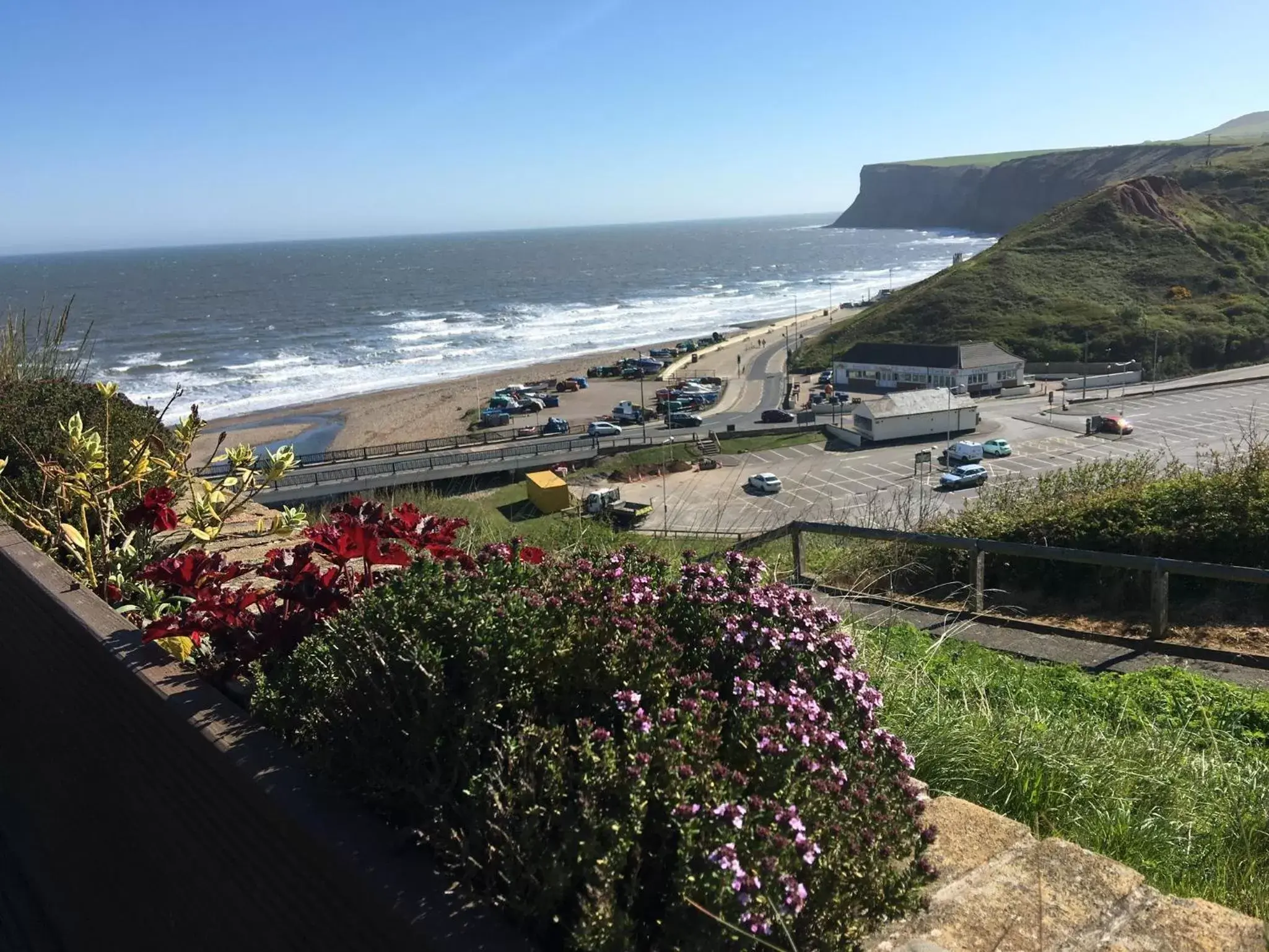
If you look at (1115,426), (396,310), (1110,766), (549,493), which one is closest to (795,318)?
(396,310)

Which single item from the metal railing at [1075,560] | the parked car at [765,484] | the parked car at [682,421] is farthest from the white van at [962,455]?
the metal railing at [1075,560]

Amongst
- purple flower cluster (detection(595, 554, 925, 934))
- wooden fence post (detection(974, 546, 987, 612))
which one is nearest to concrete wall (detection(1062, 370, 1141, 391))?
wooden fence post (detection(974, 546, 987, 612))

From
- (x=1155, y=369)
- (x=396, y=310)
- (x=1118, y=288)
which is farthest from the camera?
(x=396, y=310)

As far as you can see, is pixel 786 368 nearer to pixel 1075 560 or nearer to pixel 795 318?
pixel 795 318

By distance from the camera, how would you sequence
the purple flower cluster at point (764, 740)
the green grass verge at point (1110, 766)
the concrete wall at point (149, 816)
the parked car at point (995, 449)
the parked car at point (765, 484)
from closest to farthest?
the purple flower cluster at point (764, 740)
the concrete wall at point (149, 816)
the green grass verge at point (1110, 766)
the parked car at point (765, 484)
the parked car at point (995, 449)

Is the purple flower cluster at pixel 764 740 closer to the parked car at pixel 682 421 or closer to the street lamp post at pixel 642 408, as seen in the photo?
the street lamp post at pixel 642 408

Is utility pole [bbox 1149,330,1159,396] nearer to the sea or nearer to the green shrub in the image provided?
the sea

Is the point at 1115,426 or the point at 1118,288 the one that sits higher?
the point at 1118,288
